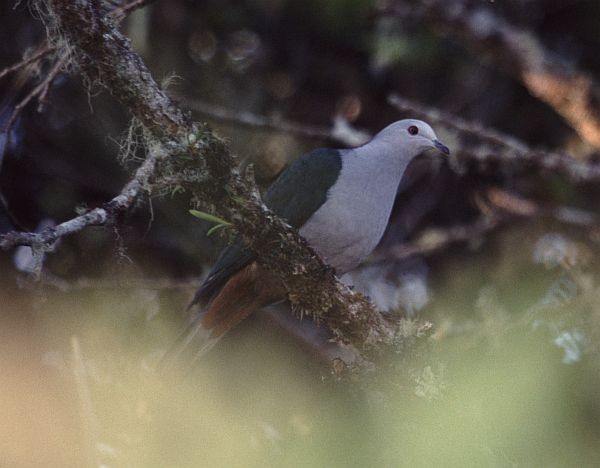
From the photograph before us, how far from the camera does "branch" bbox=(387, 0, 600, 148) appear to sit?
442 cm

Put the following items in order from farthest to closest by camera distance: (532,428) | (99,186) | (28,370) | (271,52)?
(271,52) < (99,186) < (28,370) < (532,428)

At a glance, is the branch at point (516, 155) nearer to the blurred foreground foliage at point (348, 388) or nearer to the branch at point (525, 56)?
the branch at point (525, 56)

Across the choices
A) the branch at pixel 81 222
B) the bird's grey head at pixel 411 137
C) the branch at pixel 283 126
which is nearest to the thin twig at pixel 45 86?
the branch at pixel 81 222

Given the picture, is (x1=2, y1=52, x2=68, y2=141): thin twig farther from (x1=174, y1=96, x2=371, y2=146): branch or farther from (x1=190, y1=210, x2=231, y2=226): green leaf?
(x1=174, y1=96, x2=371, y2=146): branch

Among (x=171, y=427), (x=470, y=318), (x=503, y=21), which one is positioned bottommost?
(x=171, y=427)

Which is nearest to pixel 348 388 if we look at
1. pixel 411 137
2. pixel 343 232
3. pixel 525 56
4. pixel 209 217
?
pixel 343 232

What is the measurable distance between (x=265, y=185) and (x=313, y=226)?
1.45 metres

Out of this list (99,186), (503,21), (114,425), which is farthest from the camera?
(99,186)

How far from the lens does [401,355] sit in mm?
3158

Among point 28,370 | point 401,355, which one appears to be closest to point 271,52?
point 28,370

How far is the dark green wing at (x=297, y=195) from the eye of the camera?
12.5ft

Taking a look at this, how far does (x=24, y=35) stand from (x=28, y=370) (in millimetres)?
2150

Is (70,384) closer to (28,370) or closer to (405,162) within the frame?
(28,370)

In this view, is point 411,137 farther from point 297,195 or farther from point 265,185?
point 265,185
